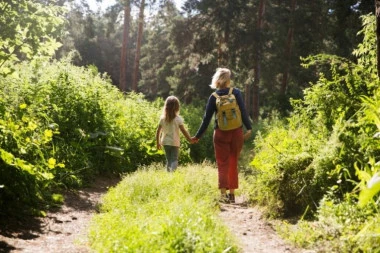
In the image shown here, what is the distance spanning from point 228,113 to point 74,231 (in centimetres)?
314

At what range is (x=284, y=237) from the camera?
440 cm

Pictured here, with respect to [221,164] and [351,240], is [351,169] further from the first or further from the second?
[221,164]

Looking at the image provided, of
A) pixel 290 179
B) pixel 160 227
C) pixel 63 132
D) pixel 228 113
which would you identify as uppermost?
pixel 228 113

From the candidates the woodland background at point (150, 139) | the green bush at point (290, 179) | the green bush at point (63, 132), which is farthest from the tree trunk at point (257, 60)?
the green bush at point (290, 179)

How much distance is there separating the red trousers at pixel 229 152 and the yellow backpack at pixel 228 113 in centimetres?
15

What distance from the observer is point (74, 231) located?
496cm

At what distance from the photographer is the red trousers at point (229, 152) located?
22.3 ft

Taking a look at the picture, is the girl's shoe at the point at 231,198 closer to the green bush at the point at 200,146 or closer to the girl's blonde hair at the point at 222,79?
the girl's blonde hair at the point at 222,79

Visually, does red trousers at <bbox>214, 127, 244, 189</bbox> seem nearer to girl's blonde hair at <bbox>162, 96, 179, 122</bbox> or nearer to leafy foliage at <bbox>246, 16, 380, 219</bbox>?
leafy foliage at <bbox>246, 16, 380, 219</bbox>

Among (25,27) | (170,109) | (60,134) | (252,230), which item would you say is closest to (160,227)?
(252,230)

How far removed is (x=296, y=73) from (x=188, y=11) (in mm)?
9239

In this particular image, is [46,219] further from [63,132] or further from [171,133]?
[63,132]

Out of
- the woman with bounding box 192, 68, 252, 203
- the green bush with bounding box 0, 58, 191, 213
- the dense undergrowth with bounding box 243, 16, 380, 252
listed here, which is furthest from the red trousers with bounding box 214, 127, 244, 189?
the green bush with bounding box 0, 58, 191, 213

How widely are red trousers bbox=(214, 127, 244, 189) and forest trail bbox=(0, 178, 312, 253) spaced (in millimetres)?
479
